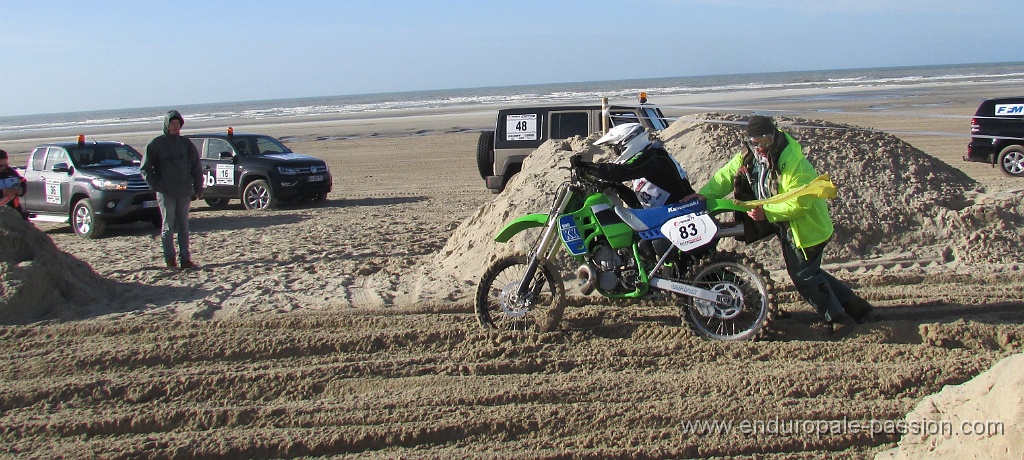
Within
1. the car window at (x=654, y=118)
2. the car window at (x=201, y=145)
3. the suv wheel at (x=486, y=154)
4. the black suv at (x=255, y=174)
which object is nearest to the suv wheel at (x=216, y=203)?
the black suv at (x=255, y=174)

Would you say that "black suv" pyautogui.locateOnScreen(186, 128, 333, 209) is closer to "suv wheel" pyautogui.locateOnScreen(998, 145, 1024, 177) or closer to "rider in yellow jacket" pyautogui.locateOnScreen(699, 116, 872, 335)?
"rider in yellow jacket" pyautogui.locateOnScreen(699, 116, 872, 335)

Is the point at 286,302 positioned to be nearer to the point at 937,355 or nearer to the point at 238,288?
the point at 238,288

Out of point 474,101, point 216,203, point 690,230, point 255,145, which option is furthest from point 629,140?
point 474,101

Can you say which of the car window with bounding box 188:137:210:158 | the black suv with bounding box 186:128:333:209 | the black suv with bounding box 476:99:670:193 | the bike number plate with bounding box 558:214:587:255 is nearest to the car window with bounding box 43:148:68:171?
A: the black suv with bounding box 186:128:333:209

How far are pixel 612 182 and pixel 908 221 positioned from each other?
3.82 meters

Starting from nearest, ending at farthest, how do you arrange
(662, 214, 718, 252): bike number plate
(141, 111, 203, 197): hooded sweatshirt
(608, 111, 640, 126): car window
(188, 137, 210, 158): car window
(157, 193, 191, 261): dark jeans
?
1. (662, 214, 718, 252): bike number plate
2. (141, 111, 203, 197): hooded sweatshirt
3. (157, 193, 191, 261): dark jeans
4. (608, 111, 640, 126): car window
5. (188, 137, 210, 158): car window

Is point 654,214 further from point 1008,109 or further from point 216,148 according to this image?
point 1008,109

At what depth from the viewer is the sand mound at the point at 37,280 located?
714 centimetres

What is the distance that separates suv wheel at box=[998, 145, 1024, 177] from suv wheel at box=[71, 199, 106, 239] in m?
15.8

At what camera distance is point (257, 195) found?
51.2ft

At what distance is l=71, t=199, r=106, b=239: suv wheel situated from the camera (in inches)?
496

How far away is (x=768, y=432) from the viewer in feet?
14.3

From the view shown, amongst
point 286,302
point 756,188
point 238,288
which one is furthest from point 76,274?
point 756,188

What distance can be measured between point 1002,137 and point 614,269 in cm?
1284
